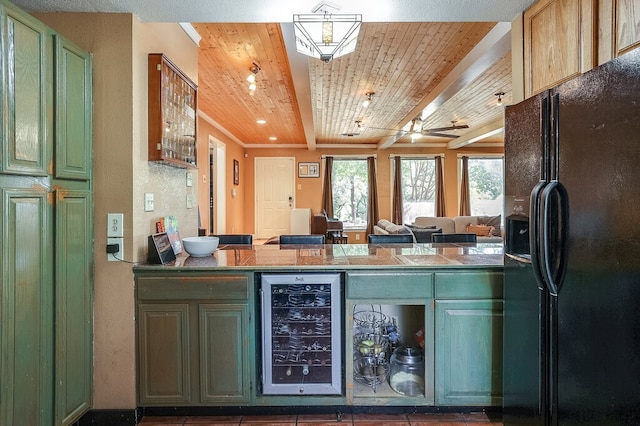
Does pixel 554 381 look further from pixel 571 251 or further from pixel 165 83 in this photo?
pixel 165 83

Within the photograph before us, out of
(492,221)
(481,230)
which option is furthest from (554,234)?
(492,221)

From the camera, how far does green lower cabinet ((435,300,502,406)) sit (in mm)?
2072

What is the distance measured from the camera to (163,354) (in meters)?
2.08

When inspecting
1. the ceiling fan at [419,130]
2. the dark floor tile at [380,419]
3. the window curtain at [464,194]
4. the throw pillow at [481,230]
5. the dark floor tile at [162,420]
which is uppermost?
the ceiling fan at [419,130]

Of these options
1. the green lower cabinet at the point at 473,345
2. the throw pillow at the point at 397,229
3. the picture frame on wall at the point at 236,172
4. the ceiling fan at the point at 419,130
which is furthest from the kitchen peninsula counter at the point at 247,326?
the picture frame on wall at the point at 236,172

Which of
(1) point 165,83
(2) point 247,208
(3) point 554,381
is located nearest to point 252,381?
(3) point 554,381

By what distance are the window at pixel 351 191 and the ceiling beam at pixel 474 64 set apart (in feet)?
13.0

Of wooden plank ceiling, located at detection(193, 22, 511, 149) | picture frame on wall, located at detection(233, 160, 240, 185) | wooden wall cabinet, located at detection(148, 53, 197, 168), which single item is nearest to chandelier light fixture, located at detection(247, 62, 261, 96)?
wooden plank ceiling, located at detection(193, 22, 511, 149)

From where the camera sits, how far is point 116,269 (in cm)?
208

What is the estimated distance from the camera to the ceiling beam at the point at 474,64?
2.94 m

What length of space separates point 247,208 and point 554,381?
810 centimetres

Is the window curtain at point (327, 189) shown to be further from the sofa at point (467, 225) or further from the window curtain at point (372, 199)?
the sofa at point (467, 225)

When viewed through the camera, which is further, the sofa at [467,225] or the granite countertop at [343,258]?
the sofa at [467,225]

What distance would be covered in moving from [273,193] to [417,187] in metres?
3.57
